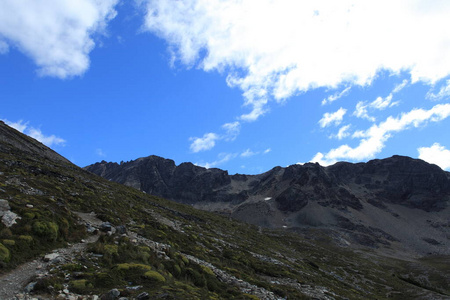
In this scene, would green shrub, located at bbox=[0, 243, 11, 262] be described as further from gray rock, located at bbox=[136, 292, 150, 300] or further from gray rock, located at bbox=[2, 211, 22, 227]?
gray rock, located at bbox=[136, 292, 150, 300]

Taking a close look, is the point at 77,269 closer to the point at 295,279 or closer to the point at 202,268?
the point at 202,268

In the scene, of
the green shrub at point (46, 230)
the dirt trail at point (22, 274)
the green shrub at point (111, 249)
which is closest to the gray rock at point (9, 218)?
the green shrub at point (46, 230)

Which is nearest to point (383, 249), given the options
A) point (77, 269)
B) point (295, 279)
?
point (295, 279)

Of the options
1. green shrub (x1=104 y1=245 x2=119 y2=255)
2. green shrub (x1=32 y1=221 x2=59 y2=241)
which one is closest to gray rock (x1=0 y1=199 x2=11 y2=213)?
green shrub (x1=32 y1=221 x2=59 y2=241)

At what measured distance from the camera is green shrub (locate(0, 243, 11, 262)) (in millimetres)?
13367

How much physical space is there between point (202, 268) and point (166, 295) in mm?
10306

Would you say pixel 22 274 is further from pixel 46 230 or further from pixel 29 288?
pixel 46 230

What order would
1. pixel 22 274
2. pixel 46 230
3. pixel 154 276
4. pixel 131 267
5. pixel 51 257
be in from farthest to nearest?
1. pixel 46 230
2. pixel 131 267
3. pixel 154 276
4. pixel 51 257
5. pixel 22 274

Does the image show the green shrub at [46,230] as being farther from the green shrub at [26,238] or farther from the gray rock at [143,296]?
the gray rock at [143,296]

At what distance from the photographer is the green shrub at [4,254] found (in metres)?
13.4

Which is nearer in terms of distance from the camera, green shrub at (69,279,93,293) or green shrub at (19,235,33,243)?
green shrub at (69,279,93,293)

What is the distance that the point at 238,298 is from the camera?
18688 mm

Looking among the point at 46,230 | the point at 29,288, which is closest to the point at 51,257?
the point at 46,230

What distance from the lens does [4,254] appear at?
Result: 1358 cm
